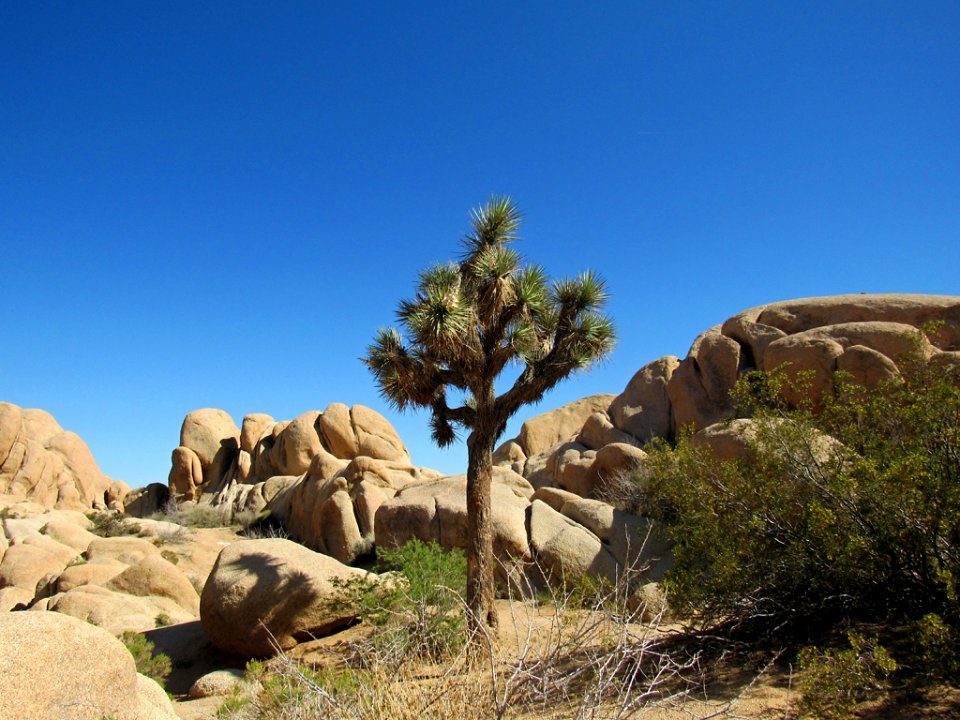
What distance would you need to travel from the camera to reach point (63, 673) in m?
4.87

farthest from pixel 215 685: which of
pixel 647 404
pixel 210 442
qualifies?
pixel 210 442

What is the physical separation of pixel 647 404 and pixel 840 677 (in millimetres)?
21421

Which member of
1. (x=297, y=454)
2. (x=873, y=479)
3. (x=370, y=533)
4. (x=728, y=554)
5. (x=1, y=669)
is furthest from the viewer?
(x=297, y=454)

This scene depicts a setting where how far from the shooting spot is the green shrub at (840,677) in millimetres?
5625

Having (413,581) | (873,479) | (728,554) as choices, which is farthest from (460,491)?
(873,479)

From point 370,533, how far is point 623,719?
59.5ft

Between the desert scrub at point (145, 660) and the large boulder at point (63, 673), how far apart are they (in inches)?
217

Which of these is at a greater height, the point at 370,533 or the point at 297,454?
the point at 297,454

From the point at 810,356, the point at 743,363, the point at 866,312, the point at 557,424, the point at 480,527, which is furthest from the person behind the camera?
the point at 557,424

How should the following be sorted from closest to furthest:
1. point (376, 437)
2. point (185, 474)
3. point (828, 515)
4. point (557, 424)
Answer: point (828, 515) < point (376, 437) < point (557, 424) < point (185, 474)

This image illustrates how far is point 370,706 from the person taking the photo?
3.72m

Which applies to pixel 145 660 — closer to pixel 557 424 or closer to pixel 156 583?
pixel 156 583

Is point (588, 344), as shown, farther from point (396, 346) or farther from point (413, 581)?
point (413, 581)

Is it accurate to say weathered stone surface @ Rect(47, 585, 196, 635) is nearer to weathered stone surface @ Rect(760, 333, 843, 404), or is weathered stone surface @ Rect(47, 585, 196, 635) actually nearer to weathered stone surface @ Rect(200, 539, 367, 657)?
weathered stone surface @ Rect(200, 539, 367, 657)
